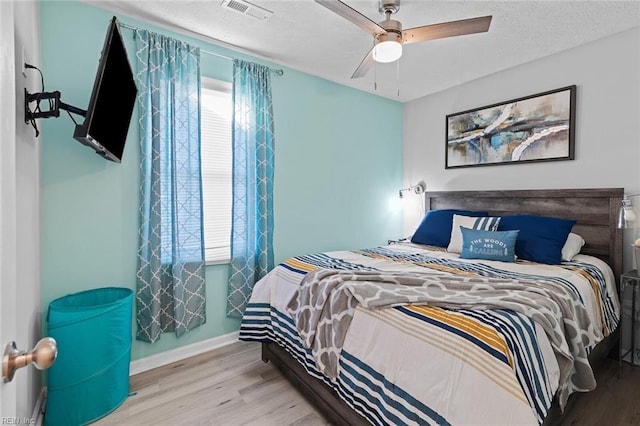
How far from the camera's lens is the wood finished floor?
1803mm

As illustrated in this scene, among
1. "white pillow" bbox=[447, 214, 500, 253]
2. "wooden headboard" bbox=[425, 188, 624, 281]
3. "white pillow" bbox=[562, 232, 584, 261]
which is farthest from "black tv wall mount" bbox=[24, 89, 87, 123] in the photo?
"wooden headboard" bbox=[425, 188, 624, 281]

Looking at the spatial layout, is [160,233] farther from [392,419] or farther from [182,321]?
[392,419]

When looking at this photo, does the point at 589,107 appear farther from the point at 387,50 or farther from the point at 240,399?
the point at 240,399

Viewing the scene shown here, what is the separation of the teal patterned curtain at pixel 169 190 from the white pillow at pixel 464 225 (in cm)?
228

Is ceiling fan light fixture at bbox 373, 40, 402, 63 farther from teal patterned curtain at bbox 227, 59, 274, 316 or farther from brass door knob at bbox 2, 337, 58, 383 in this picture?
brass door knob at bbox 2, 337, 58, 383

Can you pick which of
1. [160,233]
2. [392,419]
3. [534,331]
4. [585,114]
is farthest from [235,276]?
[585,114]

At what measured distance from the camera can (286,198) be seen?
10.4 ft

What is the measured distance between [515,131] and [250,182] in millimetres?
2652

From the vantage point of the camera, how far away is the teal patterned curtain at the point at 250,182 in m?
2.78

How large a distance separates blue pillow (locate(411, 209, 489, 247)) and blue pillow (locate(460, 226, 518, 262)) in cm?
47

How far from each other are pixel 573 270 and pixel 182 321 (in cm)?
290

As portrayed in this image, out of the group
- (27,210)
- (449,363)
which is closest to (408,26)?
(449,363)

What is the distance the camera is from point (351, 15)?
5.86ft

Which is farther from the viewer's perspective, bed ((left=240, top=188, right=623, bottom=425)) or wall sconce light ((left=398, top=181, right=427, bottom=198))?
wall sconce light ((left=398, top=181, right=427, bottom=198))
